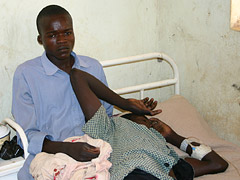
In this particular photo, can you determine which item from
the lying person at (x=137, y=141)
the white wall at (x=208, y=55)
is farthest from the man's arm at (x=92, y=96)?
the white wall at (x=208, y=55)

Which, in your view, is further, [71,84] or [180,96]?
[180,96]

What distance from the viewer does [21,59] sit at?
2365mm

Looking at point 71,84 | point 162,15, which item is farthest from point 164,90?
point 71,84

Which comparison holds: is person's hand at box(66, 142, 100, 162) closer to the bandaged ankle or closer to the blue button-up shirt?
the blue button-up shirt

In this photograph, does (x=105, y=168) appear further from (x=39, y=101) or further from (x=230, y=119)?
(x=230, y=119)

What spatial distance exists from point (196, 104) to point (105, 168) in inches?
48.0

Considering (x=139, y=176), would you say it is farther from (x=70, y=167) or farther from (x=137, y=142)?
(x=70, y=167)

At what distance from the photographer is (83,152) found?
1.75 meters

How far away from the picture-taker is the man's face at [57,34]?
2055mm

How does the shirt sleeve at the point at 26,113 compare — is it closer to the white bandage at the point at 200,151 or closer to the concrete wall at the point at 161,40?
the concrete wall at the point at 161,40

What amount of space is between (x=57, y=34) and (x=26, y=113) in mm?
454

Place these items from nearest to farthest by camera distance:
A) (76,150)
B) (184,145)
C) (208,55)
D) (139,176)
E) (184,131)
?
(139,176), (76,150), (184,145), (184,131), (208,55)

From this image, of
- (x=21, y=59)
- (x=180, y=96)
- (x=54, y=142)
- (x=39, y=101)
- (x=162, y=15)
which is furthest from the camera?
(x=162, y=15)

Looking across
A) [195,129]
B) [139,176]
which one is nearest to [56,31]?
[139,176]
